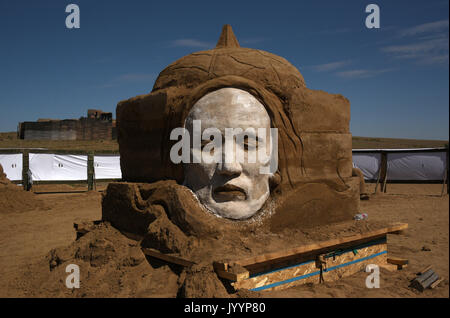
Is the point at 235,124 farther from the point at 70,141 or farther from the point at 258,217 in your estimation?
the point at 70,141

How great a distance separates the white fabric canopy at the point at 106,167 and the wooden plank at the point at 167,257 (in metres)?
10.8

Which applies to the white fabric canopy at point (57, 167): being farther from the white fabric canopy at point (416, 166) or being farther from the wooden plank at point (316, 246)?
the white fabric canopy at point (416, 166)

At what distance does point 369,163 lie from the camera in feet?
53.9

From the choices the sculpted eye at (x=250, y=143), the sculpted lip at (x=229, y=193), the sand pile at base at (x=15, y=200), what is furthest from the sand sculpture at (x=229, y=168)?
Result: the sand pile at base at (x=15, y=200)

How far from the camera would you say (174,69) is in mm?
5328

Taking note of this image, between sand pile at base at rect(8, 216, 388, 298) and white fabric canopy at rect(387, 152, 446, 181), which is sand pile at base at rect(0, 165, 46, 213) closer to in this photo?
sand pile at base at rect(8, 216, 388, 298)

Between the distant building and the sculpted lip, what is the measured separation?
2331 cm

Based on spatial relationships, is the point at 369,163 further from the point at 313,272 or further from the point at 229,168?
the point at 229,168

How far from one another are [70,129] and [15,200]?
16920mm

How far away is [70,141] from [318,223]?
2452 cm

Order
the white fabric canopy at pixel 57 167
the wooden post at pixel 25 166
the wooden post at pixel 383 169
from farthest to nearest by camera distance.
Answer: the wooden post at pixel 383 169
the white fabric canopy at pixel 57 167
the wooden post at pixel 25 166

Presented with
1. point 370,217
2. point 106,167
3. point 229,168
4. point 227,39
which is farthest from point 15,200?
point 370,217

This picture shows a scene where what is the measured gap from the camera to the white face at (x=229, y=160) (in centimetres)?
454
